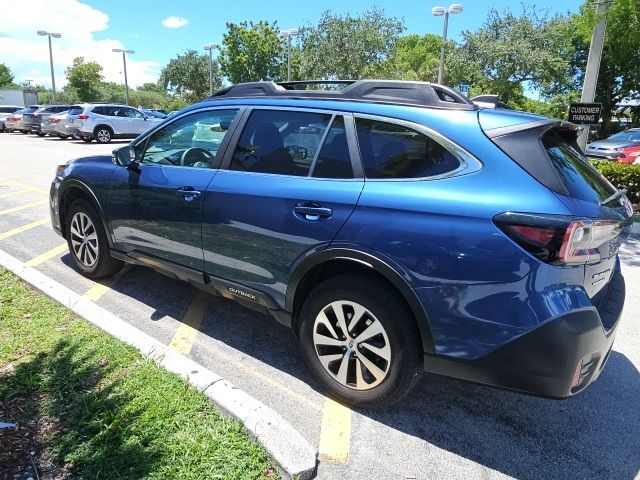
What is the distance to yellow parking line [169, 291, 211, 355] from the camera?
3643 millimetres

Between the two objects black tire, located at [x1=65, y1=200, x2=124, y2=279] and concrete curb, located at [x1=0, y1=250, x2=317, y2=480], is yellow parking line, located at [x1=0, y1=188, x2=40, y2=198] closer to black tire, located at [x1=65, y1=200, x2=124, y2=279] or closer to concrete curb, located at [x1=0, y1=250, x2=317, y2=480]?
black tire, located at [x1=65, y1=200, x2=124, y2=279]

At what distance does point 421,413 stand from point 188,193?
2.13 m

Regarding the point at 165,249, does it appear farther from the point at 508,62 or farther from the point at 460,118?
the point at 508,62

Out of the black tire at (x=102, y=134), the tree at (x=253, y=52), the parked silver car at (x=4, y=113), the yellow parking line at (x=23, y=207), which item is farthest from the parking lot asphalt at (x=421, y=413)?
the tree at (x=253, y=52)

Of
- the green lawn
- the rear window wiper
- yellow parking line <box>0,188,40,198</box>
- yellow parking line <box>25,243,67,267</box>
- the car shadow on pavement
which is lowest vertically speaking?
the car shadow on pavement

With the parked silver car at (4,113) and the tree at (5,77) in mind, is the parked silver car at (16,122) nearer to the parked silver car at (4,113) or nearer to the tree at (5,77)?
the parked silver car at (4,113)

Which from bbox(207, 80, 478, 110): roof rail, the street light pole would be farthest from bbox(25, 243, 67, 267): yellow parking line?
the street light pole

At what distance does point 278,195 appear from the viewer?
3.00 metres

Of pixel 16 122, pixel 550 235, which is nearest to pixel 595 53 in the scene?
pixel 550 235

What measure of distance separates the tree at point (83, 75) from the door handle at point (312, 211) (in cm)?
5916

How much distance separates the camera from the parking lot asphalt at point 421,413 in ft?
8.36

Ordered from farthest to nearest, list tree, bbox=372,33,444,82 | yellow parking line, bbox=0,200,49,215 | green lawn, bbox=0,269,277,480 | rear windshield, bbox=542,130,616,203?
tree, bbox=372,33,444,82 → yellow parking line, bbox=0,200,49,215 → rear windshield, bbox=542,130,616,203 → green lawn, bbox=0,269,277,480

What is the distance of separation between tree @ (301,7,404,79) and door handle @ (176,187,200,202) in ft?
112

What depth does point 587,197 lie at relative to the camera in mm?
2459
